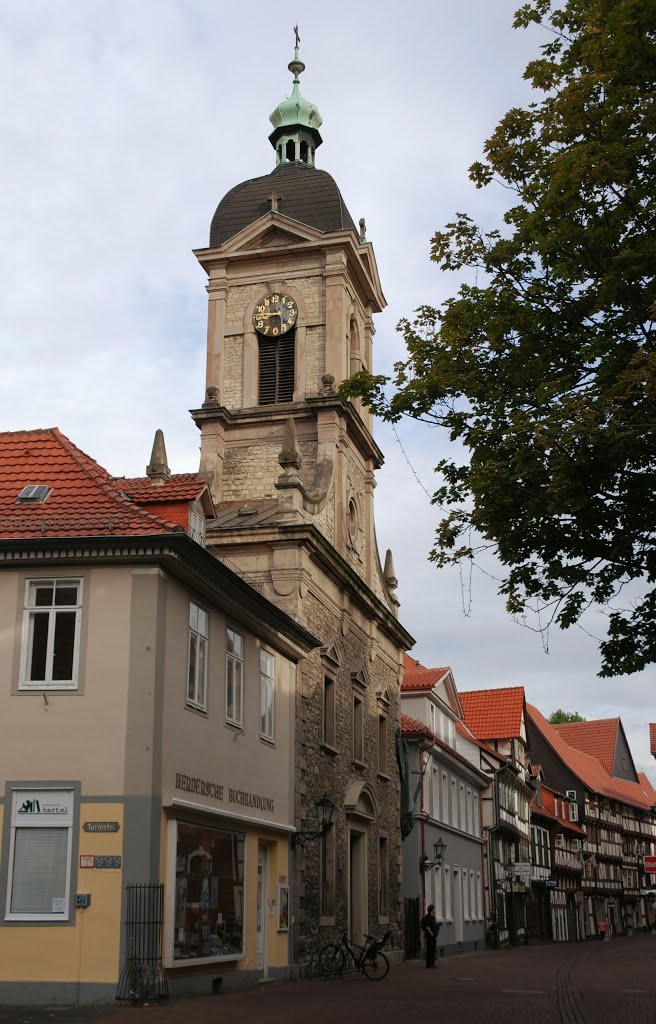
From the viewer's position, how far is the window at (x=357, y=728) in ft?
102

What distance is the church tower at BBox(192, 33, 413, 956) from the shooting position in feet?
90.5

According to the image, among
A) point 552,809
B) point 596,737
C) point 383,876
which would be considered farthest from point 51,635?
point 596,737

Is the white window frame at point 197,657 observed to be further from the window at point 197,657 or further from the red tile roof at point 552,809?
the red tile roof at point 552,809

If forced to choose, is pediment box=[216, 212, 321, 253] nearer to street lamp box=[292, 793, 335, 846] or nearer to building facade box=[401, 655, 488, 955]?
building facade box=[401, 655, 488, 955]

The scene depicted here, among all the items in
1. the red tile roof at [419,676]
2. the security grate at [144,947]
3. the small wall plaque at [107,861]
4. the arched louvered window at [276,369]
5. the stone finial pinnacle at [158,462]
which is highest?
the arched louvered window at [276,369]

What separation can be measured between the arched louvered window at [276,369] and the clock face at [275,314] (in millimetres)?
238

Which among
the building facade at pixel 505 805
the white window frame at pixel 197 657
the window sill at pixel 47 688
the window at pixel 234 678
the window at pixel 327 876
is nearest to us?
the window sill at pixel 47 688

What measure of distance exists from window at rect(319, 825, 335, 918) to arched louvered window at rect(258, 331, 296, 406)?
1180 centimetres

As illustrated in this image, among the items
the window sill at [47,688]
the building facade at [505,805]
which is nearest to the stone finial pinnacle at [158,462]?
the window sill at [47,688]

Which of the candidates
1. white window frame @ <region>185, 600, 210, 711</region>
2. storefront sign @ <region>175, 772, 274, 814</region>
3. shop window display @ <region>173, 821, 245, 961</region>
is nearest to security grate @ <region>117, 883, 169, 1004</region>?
shop window display @ <region>173, 821, 245, 961</region>

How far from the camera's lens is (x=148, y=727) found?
16484mm

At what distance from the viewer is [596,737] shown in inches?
3701

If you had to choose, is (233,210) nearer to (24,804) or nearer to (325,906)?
(325,906)

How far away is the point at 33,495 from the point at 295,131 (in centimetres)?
2332
